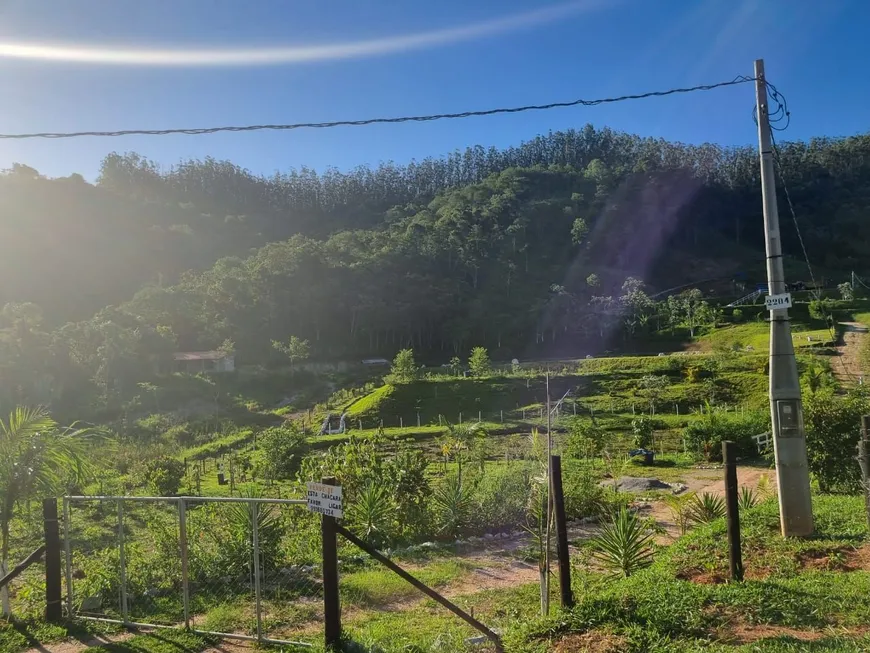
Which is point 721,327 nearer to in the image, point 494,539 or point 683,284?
point 683,284

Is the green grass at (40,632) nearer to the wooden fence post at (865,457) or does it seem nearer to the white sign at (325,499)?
the white sign at (325,499)

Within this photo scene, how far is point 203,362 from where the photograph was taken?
56.2 meters

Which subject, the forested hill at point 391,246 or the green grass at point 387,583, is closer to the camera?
the green grass at point 387,583

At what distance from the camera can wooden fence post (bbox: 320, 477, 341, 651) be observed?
418cm

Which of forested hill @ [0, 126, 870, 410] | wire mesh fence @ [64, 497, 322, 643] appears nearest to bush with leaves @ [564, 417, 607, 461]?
wire mesh fence @ [64, 497, 322, 643]

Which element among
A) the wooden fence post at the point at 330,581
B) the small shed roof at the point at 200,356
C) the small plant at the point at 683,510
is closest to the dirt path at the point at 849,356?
the small plant at the point at 683,510

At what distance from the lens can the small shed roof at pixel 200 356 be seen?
5531cm

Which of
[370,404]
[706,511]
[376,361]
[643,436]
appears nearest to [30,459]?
[706,511]

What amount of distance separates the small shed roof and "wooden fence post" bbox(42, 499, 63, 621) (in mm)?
53038

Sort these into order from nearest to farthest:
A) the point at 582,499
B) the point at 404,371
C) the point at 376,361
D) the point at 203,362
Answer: the point at 582,499 → the point at 404,371 → the point at 203,362 → the point at 376,361

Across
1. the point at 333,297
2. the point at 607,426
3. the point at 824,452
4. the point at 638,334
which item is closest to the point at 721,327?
the point at 638,334

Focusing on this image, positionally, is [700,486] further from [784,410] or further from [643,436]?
[643,436]

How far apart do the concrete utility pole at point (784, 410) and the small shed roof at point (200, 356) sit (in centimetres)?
5565

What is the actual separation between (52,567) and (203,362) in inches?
2129
